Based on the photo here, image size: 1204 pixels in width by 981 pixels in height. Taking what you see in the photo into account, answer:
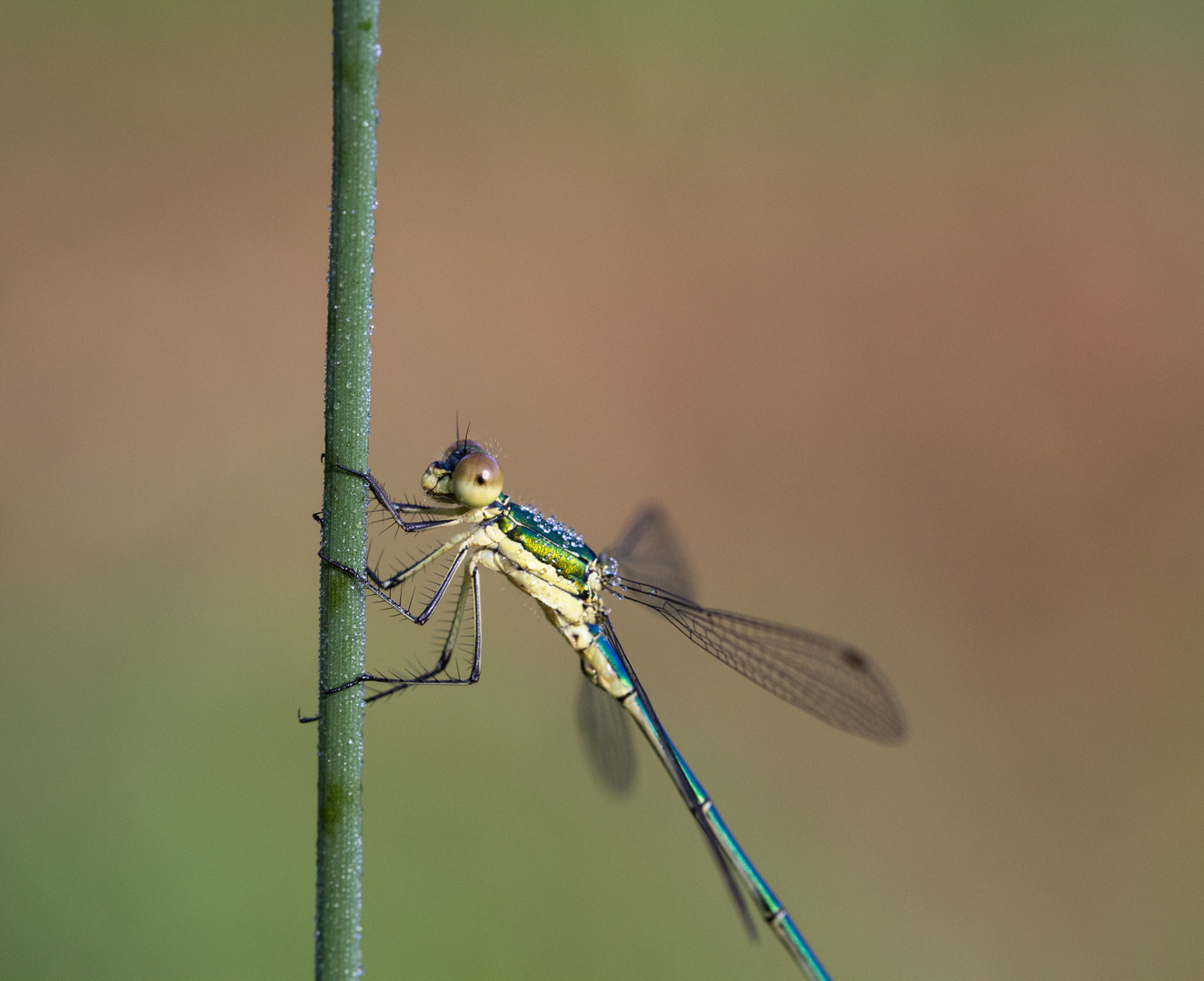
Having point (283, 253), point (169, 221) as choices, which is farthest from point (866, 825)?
point (169, 221)

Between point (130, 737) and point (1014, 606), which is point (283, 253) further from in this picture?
point (1014, 606)

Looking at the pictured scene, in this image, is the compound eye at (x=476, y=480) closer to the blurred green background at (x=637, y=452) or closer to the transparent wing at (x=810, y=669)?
the transparent wing at (x=810, y=669)

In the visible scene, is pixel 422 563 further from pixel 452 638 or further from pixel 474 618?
pixel 452 638

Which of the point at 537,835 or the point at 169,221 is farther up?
the point at 169,221

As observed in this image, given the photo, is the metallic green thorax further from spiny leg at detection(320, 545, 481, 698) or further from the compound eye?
the compound eye

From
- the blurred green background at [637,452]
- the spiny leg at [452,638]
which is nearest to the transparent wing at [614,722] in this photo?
the spiny leg at [452,638]

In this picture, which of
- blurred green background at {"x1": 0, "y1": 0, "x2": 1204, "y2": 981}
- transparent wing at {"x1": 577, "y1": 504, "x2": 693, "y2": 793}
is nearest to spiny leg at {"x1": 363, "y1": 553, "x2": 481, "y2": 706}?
transparent wing at {"x1": 577, "y1": 504, "x2": 693, "y2": 793}
